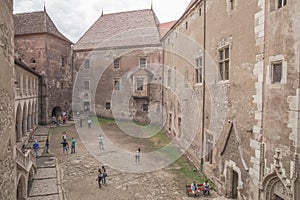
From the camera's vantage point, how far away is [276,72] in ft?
21.5

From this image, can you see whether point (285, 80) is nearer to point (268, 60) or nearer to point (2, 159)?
point (268, 60)

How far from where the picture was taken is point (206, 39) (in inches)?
462

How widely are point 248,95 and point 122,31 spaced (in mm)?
23246

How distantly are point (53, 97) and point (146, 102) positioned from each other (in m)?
10.9

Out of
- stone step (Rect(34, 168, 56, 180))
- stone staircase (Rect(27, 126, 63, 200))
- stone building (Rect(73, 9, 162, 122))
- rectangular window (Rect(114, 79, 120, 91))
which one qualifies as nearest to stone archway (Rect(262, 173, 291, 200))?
stone staircase (Rect(27, 126, 63, 200))

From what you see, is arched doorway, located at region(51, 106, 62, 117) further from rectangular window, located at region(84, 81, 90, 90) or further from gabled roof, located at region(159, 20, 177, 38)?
gabled roof, located at region(159, 20, 177, 38)

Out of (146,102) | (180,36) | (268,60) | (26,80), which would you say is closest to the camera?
(268,60)

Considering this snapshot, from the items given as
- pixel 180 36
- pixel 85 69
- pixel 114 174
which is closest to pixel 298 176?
pixel 114 174

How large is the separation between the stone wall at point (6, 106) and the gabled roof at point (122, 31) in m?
19.0

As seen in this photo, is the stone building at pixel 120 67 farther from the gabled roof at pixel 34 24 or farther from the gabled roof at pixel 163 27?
the gabled roof at pixel 34 24

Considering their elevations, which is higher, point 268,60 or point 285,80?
point 268,60

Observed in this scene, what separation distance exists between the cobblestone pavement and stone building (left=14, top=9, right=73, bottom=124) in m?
13.8

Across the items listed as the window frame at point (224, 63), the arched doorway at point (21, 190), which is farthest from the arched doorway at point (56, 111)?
the window frame at point (224, 63)

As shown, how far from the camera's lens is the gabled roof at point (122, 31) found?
26.4 m
